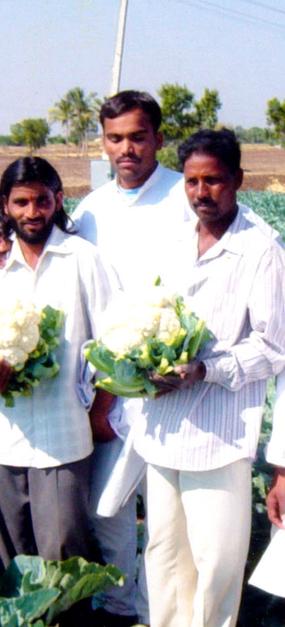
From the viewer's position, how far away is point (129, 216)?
3.24 m

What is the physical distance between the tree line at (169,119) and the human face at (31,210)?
17.8 metres

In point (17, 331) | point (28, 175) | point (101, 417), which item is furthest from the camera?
point (101, 417)

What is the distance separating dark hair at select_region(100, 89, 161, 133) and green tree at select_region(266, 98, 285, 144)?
4945 cm

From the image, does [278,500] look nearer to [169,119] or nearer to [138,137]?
[138,137]

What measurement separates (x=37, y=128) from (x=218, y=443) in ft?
231

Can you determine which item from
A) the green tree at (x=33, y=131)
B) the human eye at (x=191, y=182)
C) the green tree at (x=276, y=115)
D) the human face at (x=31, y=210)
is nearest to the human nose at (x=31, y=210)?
the human face at (x=31, y=210)

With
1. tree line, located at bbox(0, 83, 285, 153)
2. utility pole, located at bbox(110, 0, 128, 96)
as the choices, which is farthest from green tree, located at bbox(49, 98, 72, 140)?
utility pole, located at bbox(110, 0, 128, 96)

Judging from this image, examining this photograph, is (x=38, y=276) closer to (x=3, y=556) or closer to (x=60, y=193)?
(x=60, y=193)

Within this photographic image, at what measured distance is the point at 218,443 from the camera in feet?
8.59

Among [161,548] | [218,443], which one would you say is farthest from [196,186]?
[161,548]

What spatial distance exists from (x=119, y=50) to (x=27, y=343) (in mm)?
19587

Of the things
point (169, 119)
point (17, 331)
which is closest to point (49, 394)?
point (17, 331)

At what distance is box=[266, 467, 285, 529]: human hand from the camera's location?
271cm

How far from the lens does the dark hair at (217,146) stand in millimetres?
2578
